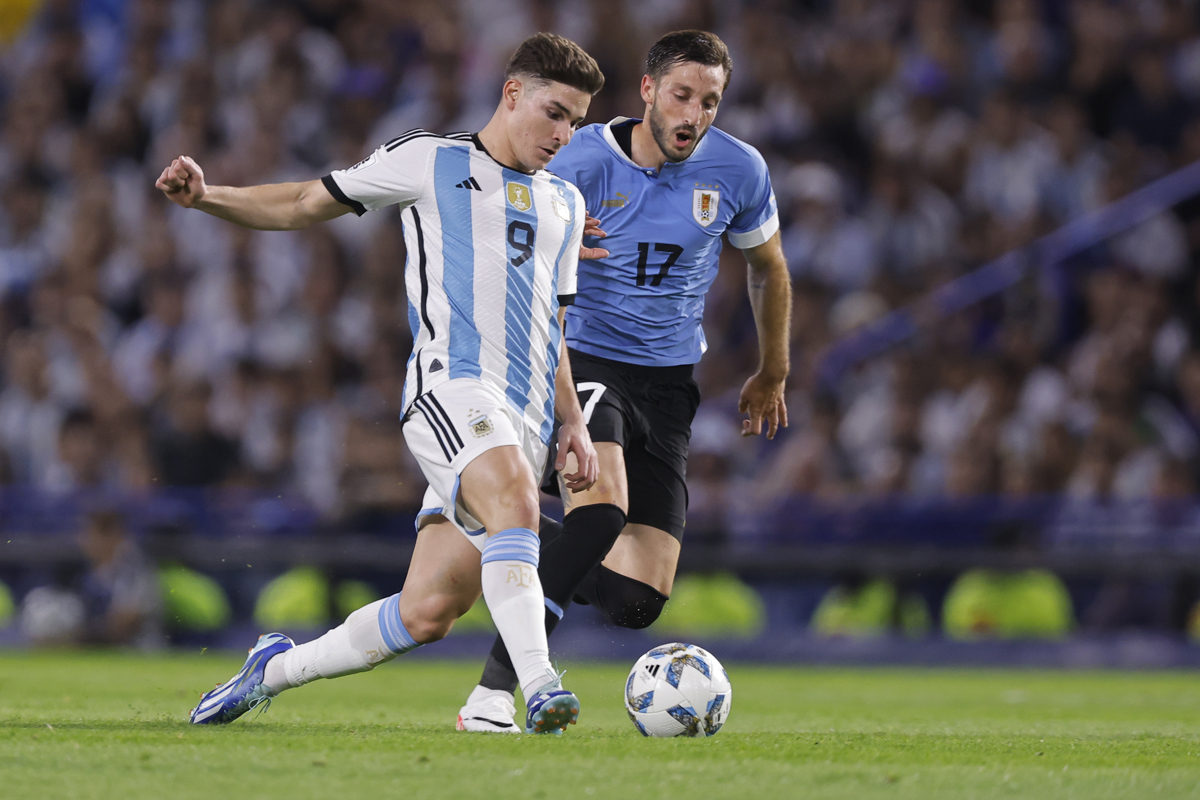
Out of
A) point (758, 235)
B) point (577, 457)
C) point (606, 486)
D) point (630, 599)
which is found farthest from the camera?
point (758, 235)

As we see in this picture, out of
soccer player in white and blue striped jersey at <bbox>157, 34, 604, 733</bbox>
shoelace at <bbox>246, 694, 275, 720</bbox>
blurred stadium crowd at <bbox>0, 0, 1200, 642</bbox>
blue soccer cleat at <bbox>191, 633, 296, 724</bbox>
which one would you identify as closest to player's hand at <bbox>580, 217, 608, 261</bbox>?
soccer player in white and blue striped jersey at <bbox>157, 34, 604, 733</bbox>

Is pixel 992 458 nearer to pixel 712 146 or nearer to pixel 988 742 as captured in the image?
pixel 712 146

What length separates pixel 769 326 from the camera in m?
6.29

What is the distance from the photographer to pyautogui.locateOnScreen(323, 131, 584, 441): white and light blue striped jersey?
4785 millimetres

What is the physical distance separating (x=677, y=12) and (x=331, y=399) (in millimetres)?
4672

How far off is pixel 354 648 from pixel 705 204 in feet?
7.24

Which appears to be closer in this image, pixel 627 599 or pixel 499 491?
pixel 499 491

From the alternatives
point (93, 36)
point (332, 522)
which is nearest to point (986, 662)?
point (332, 522)

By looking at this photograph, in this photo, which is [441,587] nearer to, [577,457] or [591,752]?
[577,457]

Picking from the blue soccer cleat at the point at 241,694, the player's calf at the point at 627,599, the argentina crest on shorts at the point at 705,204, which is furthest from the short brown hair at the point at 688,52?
the blue soccer cleat at the point at 241,694

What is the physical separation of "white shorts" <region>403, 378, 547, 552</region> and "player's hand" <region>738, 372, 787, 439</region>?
1.71 meters

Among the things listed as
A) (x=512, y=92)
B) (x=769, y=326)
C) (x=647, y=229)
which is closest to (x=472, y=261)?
(x=512, y=92)

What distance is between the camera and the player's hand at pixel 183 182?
4543mm

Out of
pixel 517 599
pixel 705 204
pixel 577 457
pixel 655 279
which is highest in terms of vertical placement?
pixel 705 204
